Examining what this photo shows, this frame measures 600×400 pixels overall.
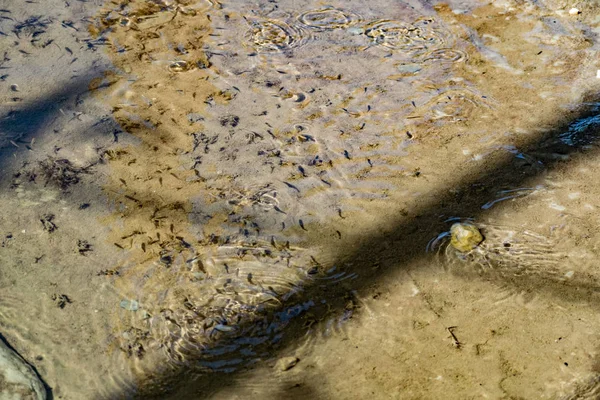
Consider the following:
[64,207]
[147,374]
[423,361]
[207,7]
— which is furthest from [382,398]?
[207,7]

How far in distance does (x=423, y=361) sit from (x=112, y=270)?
1.57 metres

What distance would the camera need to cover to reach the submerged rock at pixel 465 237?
327 cm

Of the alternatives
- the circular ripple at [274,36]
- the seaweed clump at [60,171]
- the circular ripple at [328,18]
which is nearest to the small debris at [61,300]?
the seaweed clump at [60,171]

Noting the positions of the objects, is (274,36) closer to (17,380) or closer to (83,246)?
(83,246)

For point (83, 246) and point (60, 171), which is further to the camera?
point (60, 171)

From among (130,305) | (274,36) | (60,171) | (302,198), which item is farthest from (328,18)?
(130,305)

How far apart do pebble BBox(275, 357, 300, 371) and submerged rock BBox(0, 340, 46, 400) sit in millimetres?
996

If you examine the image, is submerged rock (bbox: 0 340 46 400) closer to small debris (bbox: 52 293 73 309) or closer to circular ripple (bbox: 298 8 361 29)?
small debris (bbox: 52 293 73 309)

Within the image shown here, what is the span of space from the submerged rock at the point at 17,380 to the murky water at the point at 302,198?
0.20 ft

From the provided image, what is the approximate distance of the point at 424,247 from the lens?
3.30 m

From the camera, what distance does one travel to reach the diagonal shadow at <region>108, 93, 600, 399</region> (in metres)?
2.77

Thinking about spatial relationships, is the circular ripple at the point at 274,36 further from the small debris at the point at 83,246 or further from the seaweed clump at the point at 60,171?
the small debris at the point at 83,246

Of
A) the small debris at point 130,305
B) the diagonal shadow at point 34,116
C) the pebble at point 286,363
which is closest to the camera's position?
the pebble at point 286,363

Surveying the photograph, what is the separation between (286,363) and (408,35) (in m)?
2.95
